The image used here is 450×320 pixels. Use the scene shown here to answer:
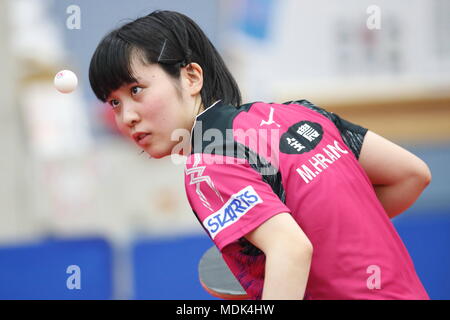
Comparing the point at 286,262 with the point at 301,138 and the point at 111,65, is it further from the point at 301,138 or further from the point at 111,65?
the point at 111,65

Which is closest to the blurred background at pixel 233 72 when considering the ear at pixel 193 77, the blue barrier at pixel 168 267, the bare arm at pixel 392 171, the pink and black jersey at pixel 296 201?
the blue barrier at pixel 168 267

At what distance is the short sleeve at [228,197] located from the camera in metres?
1.37

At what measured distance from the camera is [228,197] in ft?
4.59

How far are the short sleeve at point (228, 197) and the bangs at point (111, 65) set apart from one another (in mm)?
259

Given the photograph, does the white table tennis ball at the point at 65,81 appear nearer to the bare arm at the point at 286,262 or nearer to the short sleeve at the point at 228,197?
the short sleeve at the point at 228,197

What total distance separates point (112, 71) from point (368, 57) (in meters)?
4.86

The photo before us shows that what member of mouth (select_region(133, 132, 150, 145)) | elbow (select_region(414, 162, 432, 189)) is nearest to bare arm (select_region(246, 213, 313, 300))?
mouth (select_region(133, 132, 150, 145))

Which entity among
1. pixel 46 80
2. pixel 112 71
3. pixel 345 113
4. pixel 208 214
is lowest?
pixel 345 113

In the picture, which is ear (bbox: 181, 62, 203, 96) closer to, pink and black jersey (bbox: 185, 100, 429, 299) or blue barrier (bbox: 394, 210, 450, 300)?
pink and black jersey (bbox: 185, 100, 429, 299)

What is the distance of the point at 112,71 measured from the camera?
156cm

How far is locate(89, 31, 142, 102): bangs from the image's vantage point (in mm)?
1549

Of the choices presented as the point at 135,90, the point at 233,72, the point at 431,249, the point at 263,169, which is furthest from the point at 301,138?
the point at 233,72
